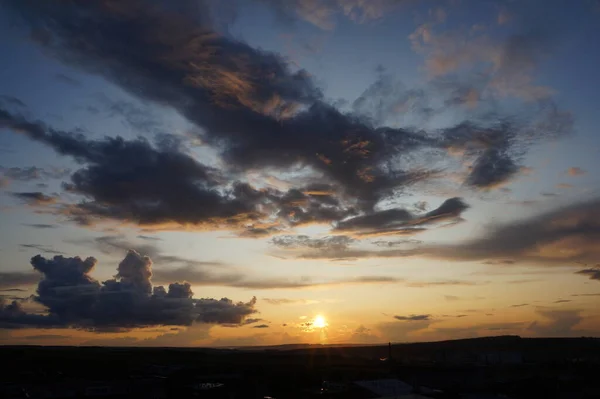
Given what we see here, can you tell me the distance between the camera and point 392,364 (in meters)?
152

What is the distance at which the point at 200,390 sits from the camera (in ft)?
255

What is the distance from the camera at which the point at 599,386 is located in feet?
330

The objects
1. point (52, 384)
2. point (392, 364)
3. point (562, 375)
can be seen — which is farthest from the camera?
point (392, 364)

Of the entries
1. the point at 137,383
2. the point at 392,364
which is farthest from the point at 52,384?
the point at 392,364

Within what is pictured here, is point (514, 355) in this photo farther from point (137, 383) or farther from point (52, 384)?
point (52, 384)

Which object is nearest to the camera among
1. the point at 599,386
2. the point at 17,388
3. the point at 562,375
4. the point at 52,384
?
the point at 17,388

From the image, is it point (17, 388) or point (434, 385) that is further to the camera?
point (434, 385)

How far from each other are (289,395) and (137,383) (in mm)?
24854

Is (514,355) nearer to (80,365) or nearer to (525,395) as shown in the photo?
(525,395)

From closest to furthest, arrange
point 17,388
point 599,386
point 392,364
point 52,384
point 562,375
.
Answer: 1. point 17,388
2. point 52,384
3. point 599,386
4. point 562,375
5. point 392,364

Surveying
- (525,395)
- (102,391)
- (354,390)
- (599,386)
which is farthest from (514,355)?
(102,391)

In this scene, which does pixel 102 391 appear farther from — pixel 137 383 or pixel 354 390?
pixel 354 390

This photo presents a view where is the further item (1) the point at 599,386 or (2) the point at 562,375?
(2) the point at 562,375

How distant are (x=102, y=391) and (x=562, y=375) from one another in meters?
101
